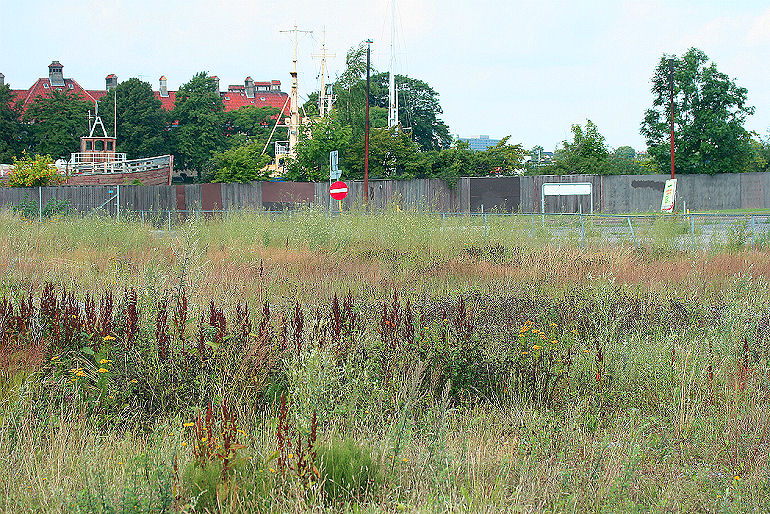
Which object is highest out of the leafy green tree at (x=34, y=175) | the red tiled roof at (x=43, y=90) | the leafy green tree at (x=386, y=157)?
the red tiled roof at (x=43, y=90)

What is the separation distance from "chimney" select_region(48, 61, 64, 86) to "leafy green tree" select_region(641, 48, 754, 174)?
67394 millimetres

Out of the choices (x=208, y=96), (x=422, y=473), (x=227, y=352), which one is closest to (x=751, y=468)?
(x=422, y=473)

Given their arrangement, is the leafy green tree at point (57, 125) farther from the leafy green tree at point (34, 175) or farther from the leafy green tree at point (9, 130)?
the leafy green tree at point (34, 175)

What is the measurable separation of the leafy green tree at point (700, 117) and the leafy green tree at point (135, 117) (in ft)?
136

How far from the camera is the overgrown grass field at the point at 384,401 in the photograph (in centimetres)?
340

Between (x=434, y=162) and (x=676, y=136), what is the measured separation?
15205 mm

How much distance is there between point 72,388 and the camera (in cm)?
486

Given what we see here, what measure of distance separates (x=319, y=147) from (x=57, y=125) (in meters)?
31.9

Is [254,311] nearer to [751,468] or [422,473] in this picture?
[422,473]

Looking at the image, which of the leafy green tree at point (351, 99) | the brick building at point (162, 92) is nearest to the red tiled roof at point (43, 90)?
the brick building at point (162, 92)

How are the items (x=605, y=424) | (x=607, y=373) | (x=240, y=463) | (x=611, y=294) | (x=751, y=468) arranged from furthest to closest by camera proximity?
(x=611, y=294), (x=607, y=373), (x=605, y=424), (x=751, y=468), (x=240, y=463)

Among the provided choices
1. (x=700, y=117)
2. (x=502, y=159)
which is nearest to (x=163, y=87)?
(x=502, y=159)

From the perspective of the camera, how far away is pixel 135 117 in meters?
65.3

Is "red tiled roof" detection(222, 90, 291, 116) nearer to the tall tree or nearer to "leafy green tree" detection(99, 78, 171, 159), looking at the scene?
"leafy green tree" detection(99, 78, 171, 159)
